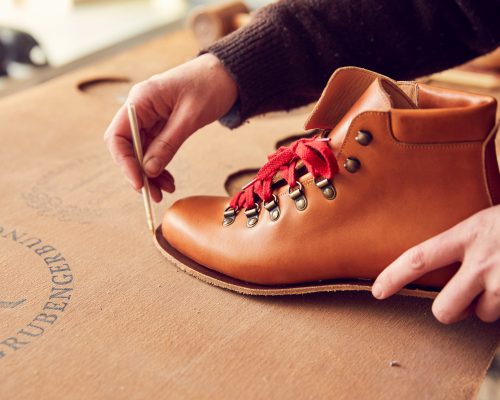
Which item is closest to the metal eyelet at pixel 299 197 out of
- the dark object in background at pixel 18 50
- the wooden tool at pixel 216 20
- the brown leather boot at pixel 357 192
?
the brown leather boot at pixel 357 192

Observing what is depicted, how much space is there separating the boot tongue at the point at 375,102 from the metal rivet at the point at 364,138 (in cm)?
2

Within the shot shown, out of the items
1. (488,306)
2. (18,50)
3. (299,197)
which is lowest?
(488,306)

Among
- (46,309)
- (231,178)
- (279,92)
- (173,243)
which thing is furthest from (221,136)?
(46,309)

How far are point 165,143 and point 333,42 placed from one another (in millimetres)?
295

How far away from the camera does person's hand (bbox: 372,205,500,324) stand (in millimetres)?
566

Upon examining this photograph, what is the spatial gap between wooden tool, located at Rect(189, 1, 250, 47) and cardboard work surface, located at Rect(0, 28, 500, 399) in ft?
2.48

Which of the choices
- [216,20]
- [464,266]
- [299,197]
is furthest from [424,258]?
[216,20]

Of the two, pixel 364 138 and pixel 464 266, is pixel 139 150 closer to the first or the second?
pixel 364 138

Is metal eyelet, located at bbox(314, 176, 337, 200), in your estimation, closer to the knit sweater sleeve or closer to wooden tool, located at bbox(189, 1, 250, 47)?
the knit sweater sleeve

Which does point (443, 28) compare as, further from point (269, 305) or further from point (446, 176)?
point (269, 305)

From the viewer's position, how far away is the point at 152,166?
0.75m

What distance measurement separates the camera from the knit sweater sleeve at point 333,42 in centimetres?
83

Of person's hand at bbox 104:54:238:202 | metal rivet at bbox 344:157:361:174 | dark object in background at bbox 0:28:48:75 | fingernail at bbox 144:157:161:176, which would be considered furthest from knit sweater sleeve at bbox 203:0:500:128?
dark object in background at bbox 0:28:48:75

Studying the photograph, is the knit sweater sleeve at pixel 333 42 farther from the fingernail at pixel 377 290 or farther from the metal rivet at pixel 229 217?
the fingernail at pixel 377 290
